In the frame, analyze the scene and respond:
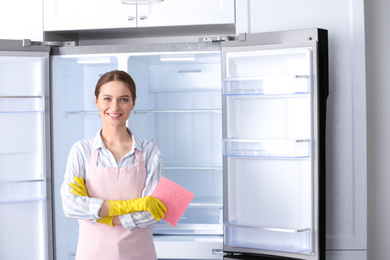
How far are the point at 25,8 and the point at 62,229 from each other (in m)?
1.29

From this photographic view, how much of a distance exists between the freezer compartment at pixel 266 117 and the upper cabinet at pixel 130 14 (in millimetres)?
541

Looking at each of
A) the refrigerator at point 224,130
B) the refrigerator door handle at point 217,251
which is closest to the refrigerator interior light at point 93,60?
the refrigerator at point 224,130

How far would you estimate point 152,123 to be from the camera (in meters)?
3.04

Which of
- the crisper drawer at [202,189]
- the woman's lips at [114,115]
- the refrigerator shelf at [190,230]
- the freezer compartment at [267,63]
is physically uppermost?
the freezer compartment at [267,63]

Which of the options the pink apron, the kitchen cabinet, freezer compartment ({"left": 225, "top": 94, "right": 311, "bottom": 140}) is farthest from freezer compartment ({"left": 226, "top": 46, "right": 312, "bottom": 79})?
the kitchen cabinet

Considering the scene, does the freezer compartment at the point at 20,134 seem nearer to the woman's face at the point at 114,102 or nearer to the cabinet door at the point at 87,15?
the cabinet door at the point at 87,15

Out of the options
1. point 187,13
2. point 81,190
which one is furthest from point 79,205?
point 187,13

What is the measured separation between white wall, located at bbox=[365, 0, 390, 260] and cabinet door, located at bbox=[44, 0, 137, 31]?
4.72 feet

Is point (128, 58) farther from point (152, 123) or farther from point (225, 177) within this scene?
point (225, 177)

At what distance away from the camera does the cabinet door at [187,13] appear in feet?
9.34

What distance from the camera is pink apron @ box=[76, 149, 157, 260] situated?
181cm

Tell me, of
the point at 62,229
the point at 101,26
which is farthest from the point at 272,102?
the point at 62,229

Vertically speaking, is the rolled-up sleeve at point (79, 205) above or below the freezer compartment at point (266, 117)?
below

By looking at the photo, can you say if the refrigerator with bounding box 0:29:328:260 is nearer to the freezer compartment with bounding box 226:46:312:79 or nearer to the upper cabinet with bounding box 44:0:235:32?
the freezer compartment with bounding box 226:46:312:79
